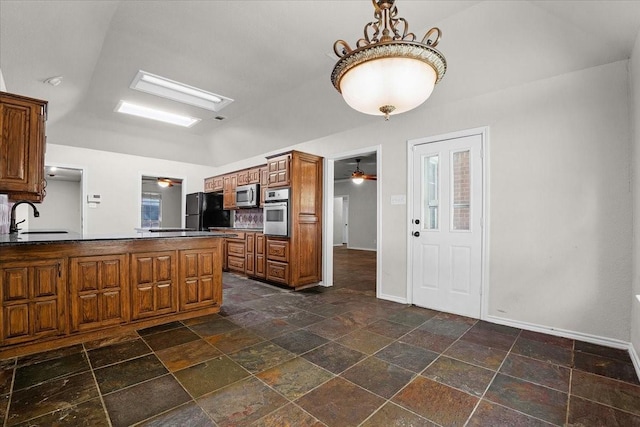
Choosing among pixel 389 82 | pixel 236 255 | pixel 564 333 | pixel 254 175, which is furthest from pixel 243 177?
pixel 564 333

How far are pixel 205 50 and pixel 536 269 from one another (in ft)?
13.5

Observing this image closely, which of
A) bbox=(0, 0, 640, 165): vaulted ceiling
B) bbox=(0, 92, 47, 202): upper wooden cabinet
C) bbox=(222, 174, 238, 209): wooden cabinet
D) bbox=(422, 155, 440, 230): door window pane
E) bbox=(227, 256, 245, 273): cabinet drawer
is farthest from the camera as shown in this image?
bbox=(222, 174, 238, 209): wooden cabinet

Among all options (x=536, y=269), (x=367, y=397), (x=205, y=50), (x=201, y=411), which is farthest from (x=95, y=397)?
(x=536, y=269)

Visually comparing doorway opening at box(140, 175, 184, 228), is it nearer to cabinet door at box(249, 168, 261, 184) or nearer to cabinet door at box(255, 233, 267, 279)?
cabinet door at box(249, 168, 261, 184)

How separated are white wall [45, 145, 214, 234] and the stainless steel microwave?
2369 mm

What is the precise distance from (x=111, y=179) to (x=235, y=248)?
3.13m

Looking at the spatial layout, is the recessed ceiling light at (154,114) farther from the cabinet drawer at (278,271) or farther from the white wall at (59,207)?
the white wall at (59,207)

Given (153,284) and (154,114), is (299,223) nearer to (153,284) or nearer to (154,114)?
(153,284)

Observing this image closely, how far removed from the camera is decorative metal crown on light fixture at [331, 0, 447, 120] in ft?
4.99

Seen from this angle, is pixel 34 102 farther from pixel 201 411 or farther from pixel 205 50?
pixel 201 411

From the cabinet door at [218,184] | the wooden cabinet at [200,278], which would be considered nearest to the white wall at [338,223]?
the cabinet door at [218,184]

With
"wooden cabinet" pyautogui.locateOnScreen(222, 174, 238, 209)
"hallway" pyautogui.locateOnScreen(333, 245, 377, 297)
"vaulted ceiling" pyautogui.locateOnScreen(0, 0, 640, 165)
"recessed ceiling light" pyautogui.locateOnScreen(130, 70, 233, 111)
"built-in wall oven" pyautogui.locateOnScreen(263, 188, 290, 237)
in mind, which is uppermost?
"recessed ceiling light" pyautogui.locateOnScreen(130, 70, 233, 111)

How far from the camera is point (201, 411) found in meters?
1.69

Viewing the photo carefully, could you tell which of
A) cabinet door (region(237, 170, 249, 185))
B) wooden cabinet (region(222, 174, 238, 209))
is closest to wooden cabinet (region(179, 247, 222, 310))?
cabinet door (region(237, 170, 249, 185))
